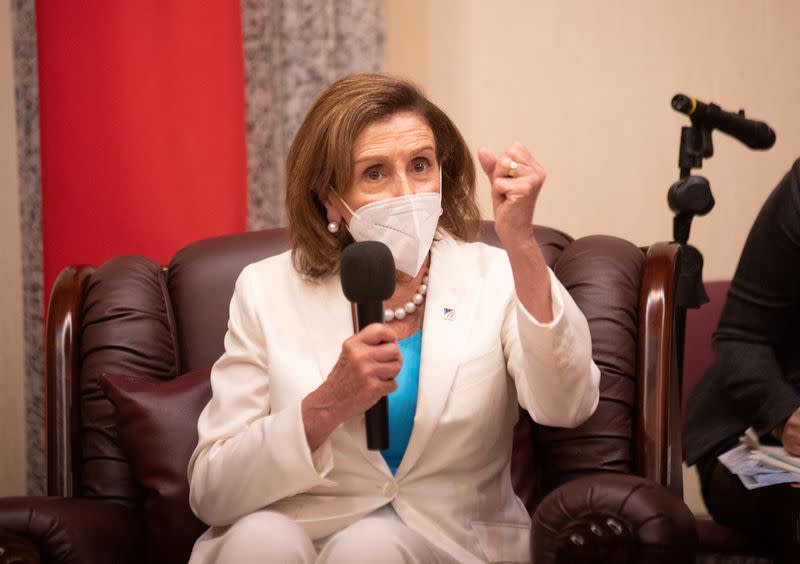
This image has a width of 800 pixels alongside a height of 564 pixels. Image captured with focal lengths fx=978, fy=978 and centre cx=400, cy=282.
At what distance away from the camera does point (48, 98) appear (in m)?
3.28

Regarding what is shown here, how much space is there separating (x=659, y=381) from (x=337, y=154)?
83 centimetres

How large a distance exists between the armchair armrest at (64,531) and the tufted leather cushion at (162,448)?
0.08 metres

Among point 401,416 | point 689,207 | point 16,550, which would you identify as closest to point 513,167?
point 401,416

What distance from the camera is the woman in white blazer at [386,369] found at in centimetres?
171

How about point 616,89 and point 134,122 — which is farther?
point 616,89

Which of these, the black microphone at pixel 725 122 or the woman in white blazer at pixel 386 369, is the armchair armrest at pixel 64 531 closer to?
the woman in white blazer at pixel 386 369

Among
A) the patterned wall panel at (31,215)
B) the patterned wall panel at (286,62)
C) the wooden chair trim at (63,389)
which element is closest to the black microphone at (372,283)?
the wooden chair trim at (63,389)

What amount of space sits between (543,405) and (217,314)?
927 millimetres

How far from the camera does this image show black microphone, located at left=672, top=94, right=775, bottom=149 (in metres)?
2.33

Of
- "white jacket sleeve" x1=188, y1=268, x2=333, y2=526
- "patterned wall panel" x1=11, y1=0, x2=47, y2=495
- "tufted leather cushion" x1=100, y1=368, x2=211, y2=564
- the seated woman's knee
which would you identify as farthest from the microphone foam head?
"patterned wall panel" x1=11, y1=0, x2=47, y2=495

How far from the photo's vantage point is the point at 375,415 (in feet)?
5.16

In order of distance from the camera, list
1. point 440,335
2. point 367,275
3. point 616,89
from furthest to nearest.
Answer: point 616,89, point 440,335, point 367,275

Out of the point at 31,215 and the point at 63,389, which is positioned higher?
the point at 31,215

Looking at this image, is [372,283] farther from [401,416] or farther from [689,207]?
[689,207]
